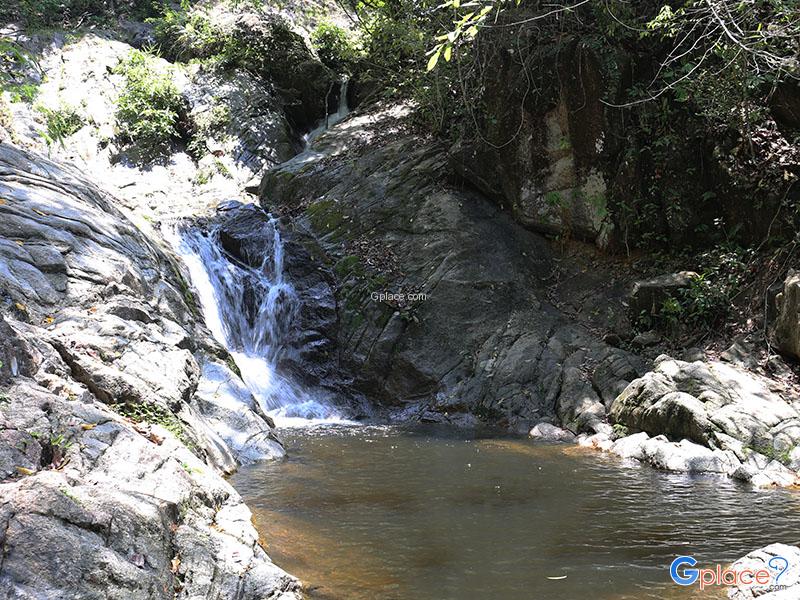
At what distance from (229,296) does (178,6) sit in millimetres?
15073

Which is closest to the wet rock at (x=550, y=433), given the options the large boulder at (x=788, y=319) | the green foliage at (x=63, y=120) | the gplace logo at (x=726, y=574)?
the large boulder at (x=788, y=319)

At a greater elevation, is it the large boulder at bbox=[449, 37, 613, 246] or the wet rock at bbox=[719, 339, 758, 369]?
the large boulder at bbox=[449, 37, 613, 246]

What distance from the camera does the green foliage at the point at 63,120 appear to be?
Result: 15.6 metres

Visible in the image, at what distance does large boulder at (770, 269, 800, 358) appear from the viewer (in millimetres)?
8736

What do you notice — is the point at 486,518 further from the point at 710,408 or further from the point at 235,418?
the point at 710,408

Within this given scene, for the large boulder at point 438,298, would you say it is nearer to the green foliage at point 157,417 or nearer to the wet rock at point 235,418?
the wet rock at point 235,418

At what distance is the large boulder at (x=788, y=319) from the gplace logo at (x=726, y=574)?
17.5 ft

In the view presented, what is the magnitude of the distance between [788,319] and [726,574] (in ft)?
18.6

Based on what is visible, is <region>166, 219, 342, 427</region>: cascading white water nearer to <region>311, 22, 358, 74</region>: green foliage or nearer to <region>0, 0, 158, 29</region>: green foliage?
<region>311, 22, 358, 74</region>: green foliage

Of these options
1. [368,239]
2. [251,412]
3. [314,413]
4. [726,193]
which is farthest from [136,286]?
[726,193]

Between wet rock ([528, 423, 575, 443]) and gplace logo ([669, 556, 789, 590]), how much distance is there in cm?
493

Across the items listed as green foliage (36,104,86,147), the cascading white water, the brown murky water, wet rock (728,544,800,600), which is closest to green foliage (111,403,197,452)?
the brown murky water

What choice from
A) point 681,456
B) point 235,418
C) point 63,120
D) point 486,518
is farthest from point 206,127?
point 486,518

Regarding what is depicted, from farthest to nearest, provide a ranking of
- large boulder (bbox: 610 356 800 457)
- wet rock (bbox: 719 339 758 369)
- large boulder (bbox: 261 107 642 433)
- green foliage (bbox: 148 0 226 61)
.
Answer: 1. green foliage (bbox: 148 0 226 61)
2. large boulder (bbox: 261 107 642 433)
3. wet rock (bbox: 719 339 758 369)
4. large boulder (bbox: 610 356 800 457)
